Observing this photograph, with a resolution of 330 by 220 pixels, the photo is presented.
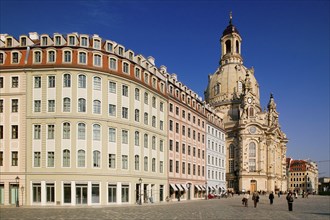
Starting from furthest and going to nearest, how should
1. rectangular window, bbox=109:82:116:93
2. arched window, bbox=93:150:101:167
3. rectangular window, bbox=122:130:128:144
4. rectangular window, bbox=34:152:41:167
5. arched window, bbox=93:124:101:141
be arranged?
rectangular window, bbox=122:130:128:144
rectangular window, bbox=109:82:116:93
arched window, bbox=93:124:101:141
arched window, bbox=93:150:101:167
rectangular window, bbox=34:152:41:167

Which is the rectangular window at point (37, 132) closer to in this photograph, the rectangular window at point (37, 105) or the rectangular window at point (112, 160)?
the rectangular window at point (37, 105)

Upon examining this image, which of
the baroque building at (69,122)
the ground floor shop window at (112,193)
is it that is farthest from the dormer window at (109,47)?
the ground floor shop window at (112,193)

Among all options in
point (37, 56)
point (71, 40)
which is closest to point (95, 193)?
point (37, 56)

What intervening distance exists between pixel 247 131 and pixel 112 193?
338 feet

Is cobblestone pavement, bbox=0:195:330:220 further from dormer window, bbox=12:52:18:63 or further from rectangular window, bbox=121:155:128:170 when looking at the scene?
dormer window, bbox=12:52:18:63

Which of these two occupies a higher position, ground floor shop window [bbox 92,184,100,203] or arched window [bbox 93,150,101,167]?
arched window [bbox 93,150,101,167]

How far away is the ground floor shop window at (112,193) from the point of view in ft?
178

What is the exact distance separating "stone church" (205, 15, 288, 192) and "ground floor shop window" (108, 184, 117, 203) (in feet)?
304

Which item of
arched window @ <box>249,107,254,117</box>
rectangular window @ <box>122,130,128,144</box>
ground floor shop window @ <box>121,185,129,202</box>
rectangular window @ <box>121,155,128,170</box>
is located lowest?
ground floor shop window @ <box>121,185,129,202</box>

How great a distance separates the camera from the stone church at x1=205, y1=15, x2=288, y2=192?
488 feet

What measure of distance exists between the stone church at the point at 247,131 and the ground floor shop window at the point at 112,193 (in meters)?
92.7

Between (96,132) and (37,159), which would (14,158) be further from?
(96,132)

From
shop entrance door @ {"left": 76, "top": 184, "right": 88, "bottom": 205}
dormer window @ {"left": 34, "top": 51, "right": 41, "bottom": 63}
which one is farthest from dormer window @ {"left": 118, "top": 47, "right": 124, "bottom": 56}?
shop entrance door @ {"left": 76, "top": 184, "right": 88, "bottom": 205}

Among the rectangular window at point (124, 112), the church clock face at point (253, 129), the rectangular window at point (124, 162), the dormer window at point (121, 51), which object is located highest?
the dormer window at point (121, 51)
